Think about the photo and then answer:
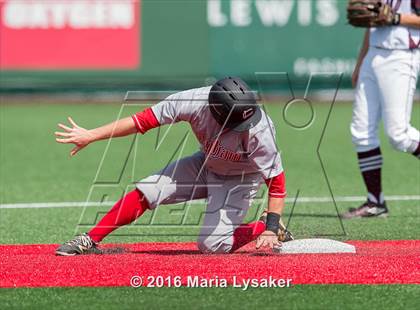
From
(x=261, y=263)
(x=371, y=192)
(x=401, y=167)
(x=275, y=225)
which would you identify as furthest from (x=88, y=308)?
(x=401, y=167)

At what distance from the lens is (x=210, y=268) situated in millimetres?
5980

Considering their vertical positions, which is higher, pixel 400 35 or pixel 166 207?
pixel 400 35

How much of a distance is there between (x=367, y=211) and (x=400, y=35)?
1521mm

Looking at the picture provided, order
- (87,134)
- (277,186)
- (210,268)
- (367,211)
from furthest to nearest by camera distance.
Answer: (367,211)
(277,186)
(87,134)
(210,268)

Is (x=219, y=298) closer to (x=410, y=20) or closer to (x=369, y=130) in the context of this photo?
(x=369, y=130)

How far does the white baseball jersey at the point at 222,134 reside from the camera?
666cm

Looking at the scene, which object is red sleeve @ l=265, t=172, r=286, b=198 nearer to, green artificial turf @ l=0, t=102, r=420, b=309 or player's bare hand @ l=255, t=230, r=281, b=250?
player's bare hand @ l=255, t=230, r=281, b=250

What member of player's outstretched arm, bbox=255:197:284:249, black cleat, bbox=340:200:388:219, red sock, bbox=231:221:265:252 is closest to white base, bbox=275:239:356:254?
player's outstretched arm, bbox=255:197:284:249

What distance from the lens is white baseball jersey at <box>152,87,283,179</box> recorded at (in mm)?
6656

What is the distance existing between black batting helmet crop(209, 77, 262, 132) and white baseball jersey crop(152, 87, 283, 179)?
8cm

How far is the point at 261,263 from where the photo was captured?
618 cm

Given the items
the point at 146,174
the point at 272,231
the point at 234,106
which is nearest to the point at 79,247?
the point at 272,231

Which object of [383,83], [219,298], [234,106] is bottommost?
[219,298]

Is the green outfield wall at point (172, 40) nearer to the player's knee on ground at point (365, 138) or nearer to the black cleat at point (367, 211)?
the player's knee on ground at point (365, 138)
